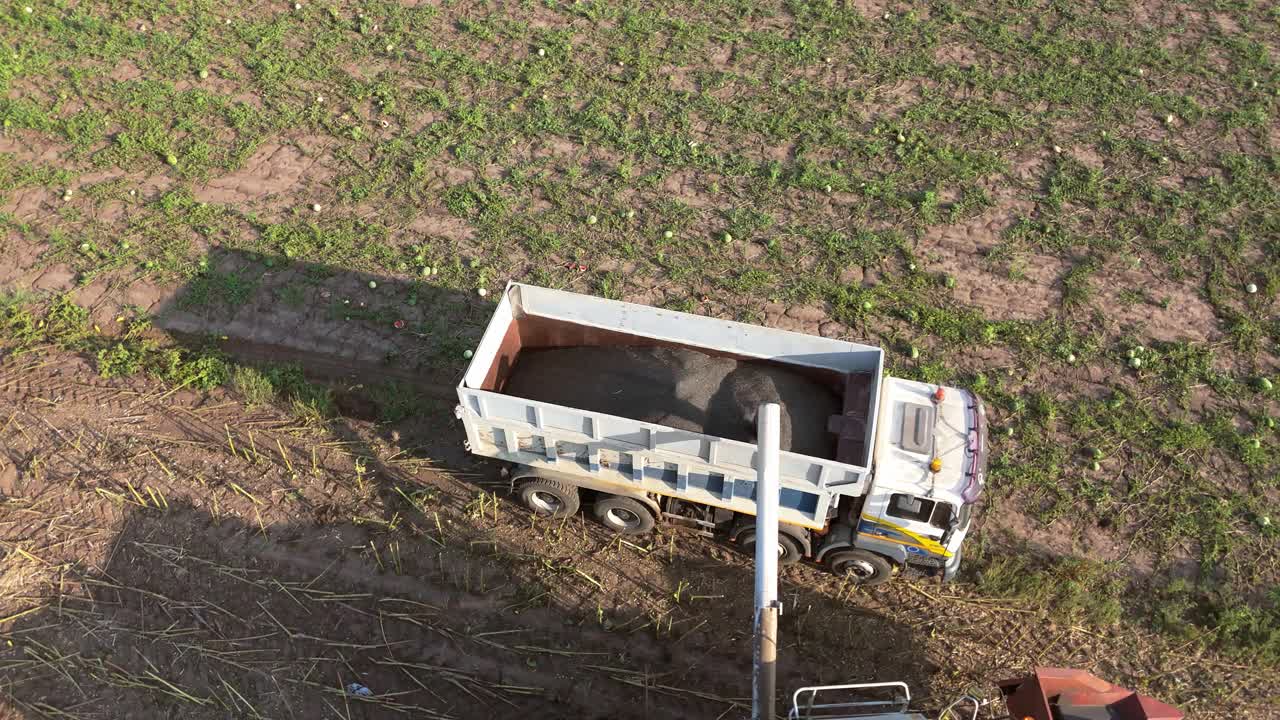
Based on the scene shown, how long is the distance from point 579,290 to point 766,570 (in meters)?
6.60

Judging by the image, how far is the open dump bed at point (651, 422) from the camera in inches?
345

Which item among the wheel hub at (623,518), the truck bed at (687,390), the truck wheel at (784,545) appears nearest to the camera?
the truck bed at (687,390)

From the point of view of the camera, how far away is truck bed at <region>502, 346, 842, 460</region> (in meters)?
9.34

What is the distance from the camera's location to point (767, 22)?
1794 centimetres

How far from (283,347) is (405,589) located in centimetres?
479

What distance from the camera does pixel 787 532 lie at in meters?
9.33

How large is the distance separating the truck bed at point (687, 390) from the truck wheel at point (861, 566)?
1333 millimetres

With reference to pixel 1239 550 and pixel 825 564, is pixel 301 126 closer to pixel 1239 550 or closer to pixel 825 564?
pixel 825 564

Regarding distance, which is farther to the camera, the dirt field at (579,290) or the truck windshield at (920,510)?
the dirt field at (579,290)

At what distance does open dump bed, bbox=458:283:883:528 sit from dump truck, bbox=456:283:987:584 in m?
0.02

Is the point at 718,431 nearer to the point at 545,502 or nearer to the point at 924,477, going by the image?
the point at 924,477

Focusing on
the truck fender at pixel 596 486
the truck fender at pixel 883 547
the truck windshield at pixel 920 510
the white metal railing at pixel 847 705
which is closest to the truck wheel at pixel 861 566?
the truck fender at pixel 883 547

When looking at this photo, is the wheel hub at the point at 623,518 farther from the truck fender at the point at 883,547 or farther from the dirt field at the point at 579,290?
the truck fender at the point at 883,547

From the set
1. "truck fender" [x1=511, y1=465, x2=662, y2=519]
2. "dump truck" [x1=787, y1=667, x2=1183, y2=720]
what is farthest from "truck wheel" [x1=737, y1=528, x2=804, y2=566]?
"dump truck" [x1=787, y1=667, x2=1183, y2=720]
